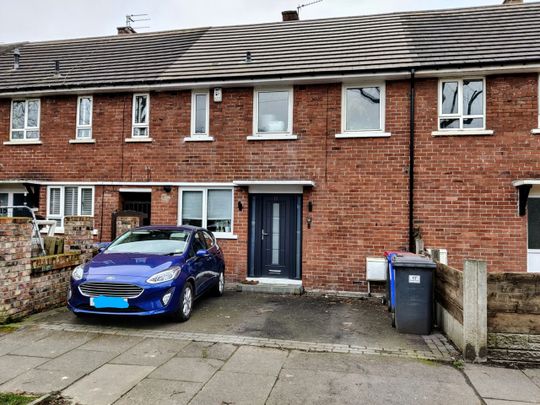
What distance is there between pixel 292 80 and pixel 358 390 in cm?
753

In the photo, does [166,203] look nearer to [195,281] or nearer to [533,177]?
[195,281]

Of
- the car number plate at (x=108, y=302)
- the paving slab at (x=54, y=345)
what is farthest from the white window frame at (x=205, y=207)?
the paving slab at (x=54, y=345)

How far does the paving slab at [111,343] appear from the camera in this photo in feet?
17.3

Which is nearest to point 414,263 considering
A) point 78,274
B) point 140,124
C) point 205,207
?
point 78,274

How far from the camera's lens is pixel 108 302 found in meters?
5.93

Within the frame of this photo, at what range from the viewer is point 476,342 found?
5.07 metres

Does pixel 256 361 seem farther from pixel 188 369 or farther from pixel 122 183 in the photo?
pixel 122 183

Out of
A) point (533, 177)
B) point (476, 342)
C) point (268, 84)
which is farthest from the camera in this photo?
point (268, 84)

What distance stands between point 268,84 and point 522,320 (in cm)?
751

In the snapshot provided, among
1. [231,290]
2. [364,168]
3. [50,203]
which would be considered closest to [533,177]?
[364,168]

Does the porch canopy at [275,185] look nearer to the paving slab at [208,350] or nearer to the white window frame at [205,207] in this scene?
the white window frame at [205,207]

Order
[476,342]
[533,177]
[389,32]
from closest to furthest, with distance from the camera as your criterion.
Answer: [476,342], [533,177], [389,32]

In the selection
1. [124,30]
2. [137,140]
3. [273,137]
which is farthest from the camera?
[124,30]

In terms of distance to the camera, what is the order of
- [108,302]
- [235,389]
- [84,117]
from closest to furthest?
[235,389], [108,302], [84,117]
